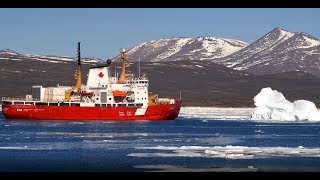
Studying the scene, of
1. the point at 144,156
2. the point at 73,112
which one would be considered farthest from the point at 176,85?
the point at 144,156

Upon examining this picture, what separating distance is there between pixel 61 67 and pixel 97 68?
129898 millimetres

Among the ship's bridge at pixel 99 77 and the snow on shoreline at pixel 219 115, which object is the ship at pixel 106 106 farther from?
the snow on shoreline at pixel 219 115

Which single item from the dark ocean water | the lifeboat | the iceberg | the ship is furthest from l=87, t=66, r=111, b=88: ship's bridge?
the dark ocean water

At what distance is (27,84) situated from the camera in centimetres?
16412

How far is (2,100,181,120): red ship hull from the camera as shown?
208 ft

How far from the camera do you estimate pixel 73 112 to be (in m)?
63.7

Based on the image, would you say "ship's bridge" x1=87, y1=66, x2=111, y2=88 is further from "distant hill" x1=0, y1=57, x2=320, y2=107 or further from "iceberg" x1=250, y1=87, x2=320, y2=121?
"distant hill" x1=0, y1=57, x2=320, y2=107

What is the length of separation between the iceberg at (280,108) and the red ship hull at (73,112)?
30.5 ft

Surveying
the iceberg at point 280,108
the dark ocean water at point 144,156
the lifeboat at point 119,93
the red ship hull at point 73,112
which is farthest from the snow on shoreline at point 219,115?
the dark ocean water at point 144,156

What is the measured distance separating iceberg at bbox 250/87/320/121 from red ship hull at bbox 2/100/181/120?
9.30 m

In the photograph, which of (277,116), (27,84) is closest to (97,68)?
(277,116)
